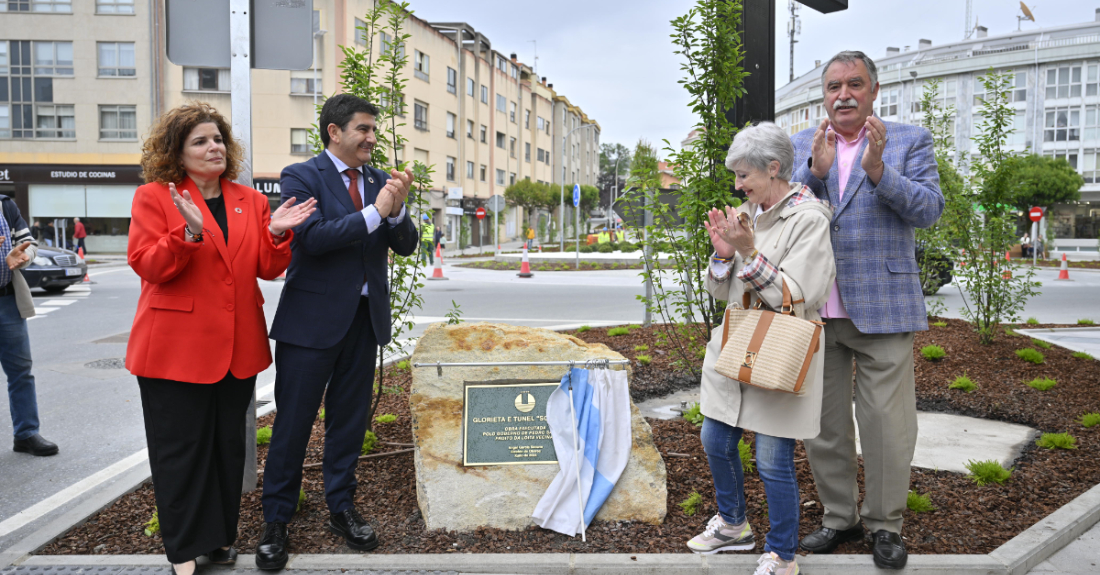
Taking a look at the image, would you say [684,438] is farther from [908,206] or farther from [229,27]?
[229,27]

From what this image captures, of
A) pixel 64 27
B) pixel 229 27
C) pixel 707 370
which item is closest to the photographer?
pixel 707 370

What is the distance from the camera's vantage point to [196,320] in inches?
118

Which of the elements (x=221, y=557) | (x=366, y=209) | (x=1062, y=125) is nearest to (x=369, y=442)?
(x=221, y=557)

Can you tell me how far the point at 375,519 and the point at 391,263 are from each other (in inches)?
62.9

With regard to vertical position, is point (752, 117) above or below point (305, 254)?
above

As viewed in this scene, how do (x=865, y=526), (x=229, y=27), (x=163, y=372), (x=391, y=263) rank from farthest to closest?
(x=391, y=263) < (x=229, y=27) < (x=865, y=526) < (x=163, y=372)

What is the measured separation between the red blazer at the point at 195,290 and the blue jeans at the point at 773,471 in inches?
77.5

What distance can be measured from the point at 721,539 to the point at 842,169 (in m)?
1.70

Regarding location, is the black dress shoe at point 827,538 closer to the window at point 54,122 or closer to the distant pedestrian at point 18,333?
the distant pedestrian at point 18,333

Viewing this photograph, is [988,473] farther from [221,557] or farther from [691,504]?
[221,557]

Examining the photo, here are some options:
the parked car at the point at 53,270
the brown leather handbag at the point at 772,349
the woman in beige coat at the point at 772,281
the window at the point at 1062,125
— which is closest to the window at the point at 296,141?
the parked car at the point at 53,270

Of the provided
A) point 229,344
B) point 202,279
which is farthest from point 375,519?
point 202,279

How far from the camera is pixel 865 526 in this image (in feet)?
11.7

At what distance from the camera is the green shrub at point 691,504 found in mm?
3691
